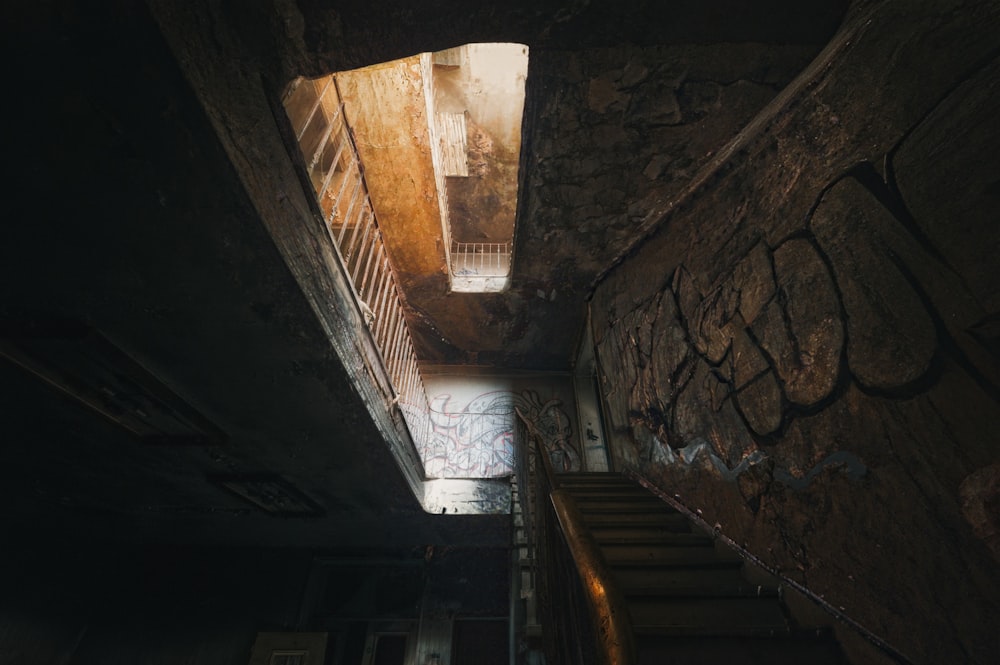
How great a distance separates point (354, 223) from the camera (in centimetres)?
400

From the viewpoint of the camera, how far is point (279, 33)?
1871mm

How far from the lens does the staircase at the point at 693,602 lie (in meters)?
1.78

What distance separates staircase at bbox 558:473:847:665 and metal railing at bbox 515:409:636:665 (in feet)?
0.45

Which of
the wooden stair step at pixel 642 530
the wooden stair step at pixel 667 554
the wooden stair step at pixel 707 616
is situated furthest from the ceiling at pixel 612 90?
the wooden stair step at pixel 707 616

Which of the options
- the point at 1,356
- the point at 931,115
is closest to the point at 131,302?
the point at 1,356

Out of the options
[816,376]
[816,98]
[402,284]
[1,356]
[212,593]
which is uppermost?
[402,284]

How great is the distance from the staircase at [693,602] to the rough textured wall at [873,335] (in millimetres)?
229

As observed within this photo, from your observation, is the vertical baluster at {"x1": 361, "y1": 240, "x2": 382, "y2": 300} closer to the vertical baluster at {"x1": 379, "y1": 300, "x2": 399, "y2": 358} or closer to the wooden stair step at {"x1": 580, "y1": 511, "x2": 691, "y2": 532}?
the vertical baluster at {"x1": 379, "y1": 300, "x2": 399, "y2": 358}

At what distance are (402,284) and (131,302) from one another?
4.04 meters

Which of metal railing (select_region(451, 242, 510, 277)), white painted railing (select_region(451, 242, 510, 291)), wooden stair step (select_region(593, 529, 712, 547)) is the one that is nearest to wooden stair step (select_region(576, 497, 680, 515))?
wooden stair step (select_region(593, 529, 712, 547))

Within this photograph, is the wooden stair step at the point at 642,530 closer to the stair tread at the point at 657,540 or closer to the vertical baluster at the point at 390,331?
the stair tread at the point at 657,540

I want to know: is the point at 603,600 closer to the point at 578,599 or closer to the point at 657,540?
the point at 578,599

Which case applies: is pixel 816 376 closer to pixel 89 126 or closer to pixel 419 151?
pixel 89 126

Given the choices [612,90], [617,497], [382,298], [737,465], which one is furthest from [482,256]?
[737,465]
